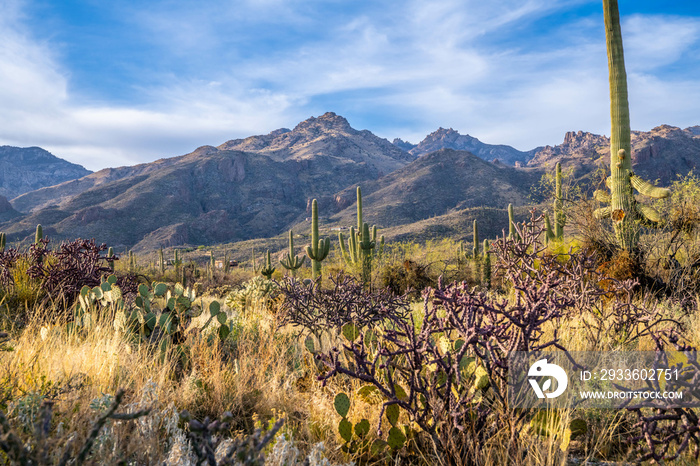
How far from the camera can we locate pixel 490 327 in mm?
2230

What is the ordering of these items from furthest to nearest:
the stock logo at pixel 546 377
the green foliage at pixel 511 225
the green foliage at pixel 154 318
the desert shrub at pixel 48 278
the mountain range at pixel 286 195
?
the mountain range at pixel 286 195
the desert shrub at pixel 48 278
the green foliage at pixel 511 225
the green foliage at pixel 154 318
the stock logo at pixel 546 377

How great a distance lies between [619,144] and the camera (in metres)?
9.47

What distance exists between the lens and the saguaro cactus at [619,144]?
29.3 feet

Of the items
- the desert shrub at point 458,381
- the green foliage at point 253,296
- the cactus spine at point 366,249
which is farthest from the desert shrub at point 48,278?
the cactus spine at point 366,249

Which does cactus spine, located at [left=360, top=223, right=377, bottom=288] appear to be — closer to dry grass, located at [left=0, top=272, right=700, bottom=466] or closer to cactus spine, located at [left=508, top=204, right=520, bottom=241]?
cactus spine, located at [left=508, top=204, right=520, bottom=241]

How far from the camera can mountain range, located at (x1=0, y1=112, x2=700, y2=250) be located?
268 feet

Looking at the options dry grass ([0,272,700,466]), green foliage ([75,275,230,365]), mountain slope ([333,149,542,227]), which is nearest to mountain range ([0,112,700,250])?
mountain slope ([333,149,542,227])

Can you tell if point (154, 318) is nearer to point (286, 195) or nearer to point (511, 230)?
point (511, 230)

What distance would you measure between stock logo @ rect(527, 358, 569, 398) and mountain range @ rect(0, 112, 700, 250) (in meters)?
51.0

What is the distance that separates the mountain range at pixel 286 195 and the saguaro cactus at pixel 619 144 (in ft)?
143

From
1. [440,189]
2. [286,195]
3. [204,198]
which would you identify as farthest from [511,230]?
[286,195]

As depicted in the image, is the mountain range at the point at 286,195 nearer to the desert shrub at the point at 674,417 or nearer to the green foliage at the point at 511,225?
the green foliage at the point at 511,225

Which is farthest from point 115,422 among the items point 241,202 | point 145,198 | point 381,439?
point 241,202

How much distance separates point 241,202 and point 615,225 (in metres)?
126
